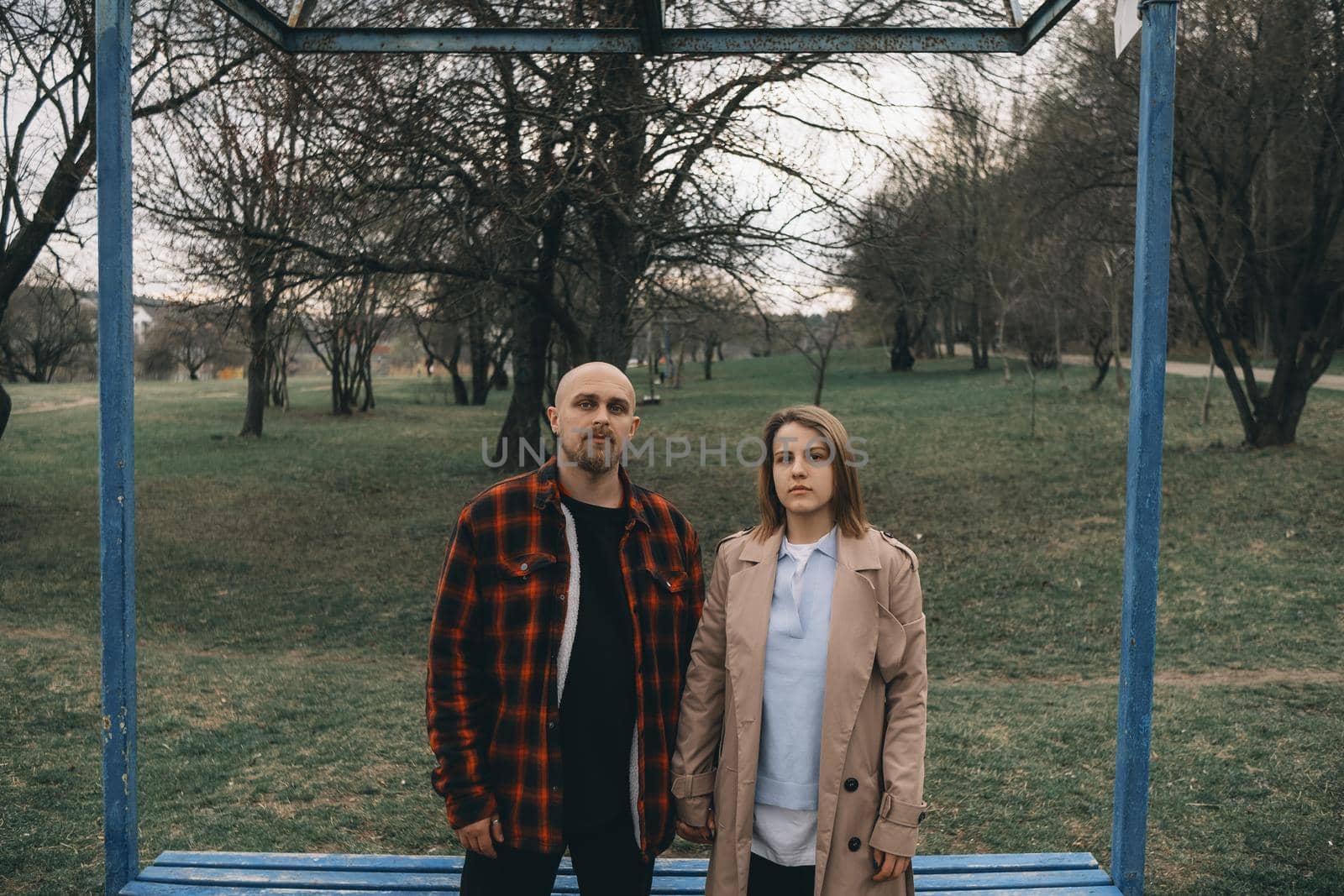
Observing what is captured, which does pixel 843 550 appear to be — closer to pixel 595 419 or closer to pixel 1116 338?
pixel 595 419

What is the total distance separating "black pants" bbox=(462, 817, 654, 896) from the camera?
2.62 meters

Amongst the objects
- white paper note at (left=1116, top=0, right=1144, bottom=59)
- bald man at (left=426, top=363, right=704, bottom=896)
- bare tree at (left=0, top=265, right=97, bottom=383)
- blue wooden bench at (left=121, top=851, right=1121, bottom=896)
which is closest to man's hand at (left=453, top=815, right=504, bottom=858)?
bald man at (left=426, top=363, right=704, bottom=896)

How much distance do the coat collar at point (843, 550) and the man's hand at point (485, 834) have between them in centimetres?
89

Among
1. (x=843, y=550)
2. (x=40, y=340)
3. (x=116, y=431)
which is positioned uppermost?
(x=40, y=340)

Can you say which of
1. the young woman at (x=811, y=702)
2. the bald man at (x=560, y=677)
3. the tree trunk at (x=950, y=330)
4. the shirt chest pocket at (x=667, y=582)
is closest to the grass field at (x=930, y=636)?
the bald man at (x=560, y=677)

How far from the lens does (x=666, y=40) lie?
4387mm

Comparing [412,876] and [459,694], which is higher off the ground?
[459,694]

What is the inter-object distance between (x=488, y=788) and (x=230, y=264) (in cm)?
1021

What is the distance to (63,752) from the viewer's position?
6.02 m

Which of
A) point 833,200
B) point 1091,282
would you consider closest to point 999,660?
Answer: point 833,200

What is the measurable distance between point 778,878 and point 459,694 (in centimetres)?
90

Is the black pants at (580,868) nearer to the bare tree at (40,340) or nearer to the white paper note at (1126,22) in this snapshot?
the white paper note at (1126,22)

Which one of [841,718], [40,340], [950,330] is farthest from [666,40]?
[950,330]

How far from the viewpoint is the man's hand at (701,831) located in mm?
2652
